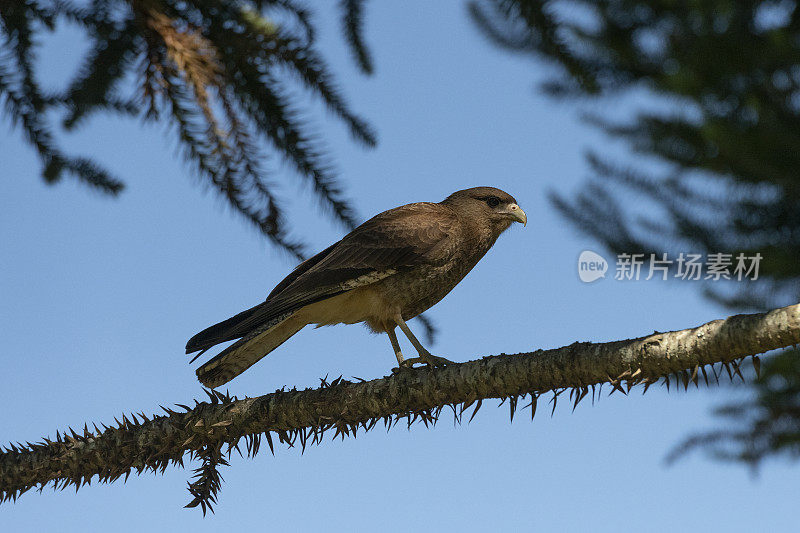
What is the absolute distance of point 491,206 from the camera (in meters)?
5.43

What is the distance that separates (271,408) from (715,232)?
311cm

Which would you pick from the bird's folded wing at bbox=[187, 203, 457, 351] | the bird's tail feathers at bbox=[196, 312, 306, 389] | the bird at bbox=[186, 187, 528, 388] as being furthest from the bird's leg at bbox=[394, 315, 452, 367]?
the bird's tail feathers at bbox=[196, 312, 306, 389]

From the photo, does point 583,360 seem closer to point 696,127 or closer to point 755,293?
point 696,127

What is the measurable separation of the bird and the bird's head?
0.06m

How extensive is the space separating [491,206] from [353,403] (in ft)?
8.59

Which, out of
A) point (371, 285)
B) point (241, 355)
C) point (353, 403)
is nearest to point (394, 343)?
point (371, 285)

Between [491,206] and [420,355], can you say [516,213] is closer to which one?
[491,206]

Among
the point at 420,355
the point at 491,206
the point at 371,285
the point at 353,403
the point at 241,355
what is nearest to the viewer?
the point at 353,403

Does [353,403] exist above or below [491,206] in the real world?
below

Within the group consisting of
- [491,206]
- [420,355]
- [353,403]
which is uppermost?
[491,206]

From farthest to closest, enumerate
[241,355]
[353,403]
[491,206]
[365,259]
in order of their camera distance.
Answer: [491,206] → [365,259] → [241,355] → [353,403]

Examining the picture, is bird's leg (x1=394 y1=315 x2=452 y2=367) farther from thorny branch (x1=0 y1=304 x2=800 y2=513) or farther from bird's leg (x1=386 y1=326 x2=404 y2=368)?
thorny branch (x1=0 y1=304 x2=800 y2=513)

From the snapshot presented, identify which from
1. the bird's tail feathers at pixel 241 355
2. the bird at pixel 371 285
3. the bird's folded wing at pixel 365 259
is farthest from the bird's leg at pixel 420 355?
the bird's tail feathers at pixel 241 355

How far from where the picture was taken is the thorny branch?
2580mm
